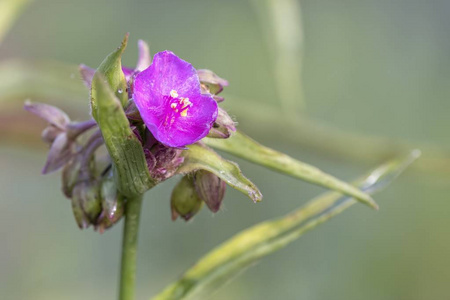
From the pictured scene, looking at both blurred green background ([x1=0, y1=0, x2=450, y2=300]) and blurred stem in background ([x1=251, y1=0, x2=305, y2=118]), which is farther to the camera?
blurred green background ([x1=0, y1=0, x2=450, y2=300])

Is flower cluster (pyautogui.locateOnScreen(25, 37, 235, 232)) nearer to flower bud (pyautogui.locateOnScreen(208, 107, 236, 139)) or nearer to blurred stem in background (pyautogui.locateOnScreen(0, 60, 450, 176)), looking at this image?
flower bud (pyautogui.locateOnScreen(208, 107, 236, 139))

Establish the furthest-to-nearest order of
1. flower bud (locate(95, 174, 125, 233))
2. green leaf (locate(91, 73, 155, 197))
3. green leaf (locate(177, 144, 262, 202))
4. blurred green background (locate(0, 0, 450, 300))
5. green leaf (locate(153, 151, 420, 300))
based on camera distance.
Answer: blurred green background (locate(0, 0, 450, 300))
green leaf (locate(153, 151, 420, 300))
flower bud (locate(95, 174, 125, 233))
green leaf (locate(177, 144, 262, 202))
green leaf (locate(91, 73, 155, 197))

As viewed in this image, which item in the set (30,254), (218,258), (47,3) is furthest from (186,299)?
(47,3)

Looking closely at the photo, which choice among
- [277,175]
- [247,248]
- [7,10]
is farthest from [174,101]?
[277,175]

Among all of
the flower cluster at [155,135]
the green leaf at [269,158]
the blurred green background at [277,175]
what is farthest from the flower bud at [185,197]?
the blurred green background at [277,175]

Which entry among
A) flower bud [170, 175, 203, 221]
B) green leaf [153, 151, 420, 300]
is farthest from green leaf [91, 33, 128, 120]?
green leaf [153, 151, 420, 300]

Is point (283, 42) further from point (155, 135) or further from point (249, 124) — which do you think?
point (155, 135)

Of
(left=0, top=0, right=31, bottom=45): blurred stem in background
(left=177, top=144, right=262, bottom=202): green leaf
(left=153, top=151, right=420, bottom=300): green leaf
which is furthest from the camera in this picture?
(left=0, top=0, right=31, bottom=45): blurred stem in background

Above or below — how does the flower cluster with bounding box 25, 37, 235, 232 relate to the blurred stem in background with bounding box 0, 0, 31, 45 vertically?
below
